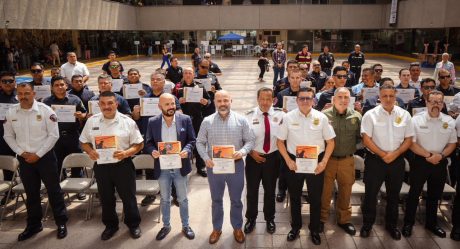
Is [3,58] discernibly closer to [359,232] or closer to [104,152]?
[104,152]

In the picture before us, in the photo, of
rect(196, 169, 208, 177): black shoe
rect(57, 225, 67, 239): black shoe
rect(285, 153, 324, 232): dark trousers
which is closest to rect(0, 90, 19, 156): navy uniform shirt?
rect(57, 225, 67, 239): black shoe

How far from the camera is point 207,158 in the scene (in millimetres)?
4383

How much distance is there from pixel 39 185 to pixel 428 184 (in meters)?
5.31

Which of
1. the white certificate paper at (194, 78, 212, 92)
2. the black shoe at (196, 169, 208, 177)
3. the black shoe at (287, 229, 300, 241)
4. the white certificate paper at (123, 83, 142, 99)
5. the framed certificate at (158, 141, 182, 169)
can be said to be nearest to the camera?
the framed certificate at (158, 141, 182, 169)

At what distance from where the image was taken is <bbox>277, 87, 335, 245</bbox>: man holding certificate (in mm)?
4371

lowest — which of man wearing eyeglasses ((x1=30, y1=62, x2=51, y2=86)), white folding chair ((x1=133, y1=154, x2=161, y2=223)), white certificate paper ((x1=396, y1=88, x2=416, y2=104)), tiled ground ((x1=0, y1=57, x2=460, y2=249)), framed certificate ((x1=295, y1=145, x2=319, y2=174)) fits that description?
tiled ground ((x1=0, y1=57, x2=460, y2=249))

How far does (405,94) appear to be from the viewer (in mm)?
6559

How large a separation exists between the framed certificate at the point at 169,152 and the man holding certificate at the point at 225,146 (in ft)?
0.93

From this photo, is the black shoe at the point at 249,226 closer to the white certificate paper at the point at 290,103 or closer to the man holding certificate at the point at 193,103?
the white certificate paper at the point at 290,103

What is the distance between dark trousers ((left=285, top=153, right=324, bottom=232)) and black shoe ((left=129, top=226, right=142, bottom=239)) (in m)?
2.12

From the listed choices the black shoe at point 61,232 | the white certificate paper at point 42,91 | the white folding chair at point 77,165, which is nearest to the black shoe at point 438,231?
the white folding chair at point 77,165

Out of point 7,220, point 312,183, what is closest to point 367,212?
point 312,183

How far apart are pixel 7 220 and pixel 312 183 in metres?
4.55

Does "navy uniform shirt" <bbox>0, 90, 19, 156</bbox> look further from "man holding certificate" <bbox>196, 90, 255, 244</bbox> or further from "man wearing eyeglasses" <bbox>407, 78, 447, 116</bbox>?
"man wearing eyeglasses" <bbox>407, 78, 447, 116</bbox>
